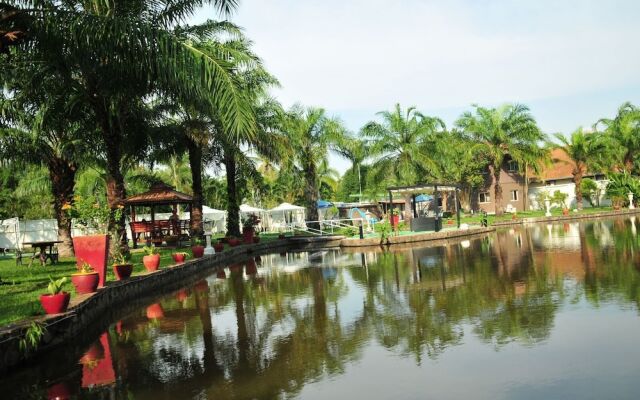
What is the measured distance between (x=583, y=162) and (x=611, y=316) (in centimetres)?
4159

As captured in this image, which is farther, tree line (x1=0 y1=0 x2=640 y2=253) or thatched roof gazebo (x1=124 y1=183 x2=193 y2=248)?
thatched roof gazebo (x1=124 y1=183 x2=193 y2=248)

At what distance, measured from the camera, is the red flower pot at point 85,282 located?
33.1 feet

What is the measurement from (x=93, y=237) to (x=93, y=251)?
12.2 inches

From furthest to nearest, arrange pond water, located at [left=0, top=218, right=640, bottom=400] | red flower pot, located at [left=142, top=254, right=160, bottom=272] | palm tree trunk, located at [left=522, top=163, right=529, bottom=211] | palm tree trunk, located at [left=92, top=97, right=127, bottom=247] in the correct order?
palm tree trunk, located at [left=522, top=163, right=529, bottom=211], palm tree trunk, located at [left=92, top=97, right=127, bottom=247], red flower pot, located at [left=142, top=254, right=160, bottom=272], pond water, located at [left=0, top=218, right=640, bottom=400]

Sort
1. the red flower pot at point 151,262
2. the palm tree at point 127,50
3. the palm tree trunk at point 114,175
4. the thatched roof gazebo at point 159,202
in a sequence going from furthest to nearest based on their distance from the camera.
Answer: the thatched roof gazebo at point 159,202, the palm tree trunk at point 114,175, the red flower pot at point 151,262, the palm tree at point 127,50

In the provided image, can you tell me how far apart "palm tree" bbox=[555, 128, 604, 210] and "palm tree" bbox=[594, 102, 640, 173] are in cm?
186

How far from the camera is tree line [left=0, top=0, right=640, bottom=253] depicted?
1022cm

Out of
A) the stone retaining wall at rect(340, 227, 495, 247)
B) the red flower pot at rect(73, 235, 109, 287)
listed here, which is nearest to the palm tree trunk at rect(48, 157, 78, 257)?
the red flower pot at rect(73, 235, 109, 287)

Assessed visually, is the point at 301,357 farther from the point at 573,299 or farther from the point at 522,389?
the point at 573,299

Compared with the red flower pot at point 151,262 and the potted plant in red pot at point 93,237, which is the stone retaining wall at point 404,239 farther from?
the potted plant in red pot at point 93,237

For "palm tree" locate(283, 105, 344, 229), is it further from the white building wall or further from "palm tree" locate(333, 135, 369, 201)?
the white building wall

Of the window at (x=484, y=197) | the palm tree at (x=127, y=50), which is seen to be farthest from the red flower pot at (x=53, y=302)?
the window at (x=484, y=197)

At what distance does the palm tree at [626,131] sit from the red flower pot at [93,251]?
4418cm

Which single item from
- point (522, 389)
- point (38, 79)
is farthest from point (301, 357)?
point (38, 79)
